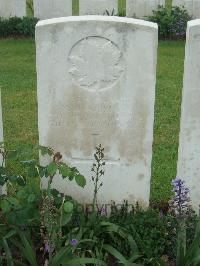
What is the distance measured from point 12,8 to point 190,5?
3.54 metres

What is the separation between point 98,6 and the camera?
10.7 metres

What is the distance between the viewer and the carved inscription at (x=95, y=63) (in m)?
3.73

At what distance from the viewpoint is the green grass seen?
17.7ft

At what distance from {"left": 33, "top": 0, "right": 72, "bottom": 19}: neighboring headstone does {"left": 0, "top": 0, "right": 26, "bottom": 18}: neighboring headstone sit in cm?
27

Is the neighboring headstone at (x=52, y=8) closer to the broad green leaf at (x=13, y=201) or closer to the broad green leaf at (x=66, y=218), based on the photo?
the broad green leaf at (x=66, y=218)

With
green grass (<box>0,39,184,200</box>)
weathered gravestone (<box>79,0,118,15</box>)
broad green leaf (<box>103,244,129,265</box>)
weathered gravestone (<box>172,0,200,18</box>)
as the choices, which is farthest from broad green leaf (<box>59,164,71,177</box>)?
weathered gravestone (<box>172,0,200,18</box>)

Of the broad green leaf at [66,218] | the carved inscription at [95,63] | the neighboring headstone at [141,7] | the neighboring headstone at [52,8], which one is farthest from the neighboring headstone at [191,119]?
the neighboring headstone at [141,7]

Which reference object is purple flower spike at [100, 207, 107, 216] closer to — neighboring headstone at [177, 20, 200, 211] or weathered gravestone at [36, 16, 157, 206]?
weathered gravestone at [36, 16, 157, 206]

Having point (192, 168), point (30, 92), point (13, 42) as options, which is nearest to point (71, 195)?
point (192, 168)

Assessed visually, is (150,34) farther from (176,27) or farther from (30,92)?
(176,27)

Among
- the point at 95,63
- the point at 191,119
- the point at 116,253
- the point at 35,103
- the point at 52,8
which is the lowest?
the point at 116,253

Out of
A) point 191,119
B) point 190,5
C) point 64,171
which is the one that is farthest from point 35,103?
point 190,5

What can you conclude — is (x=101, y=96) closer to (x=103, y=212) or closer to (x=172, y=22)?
(x=103, y=212)

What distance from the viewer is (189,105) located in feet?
12.5
